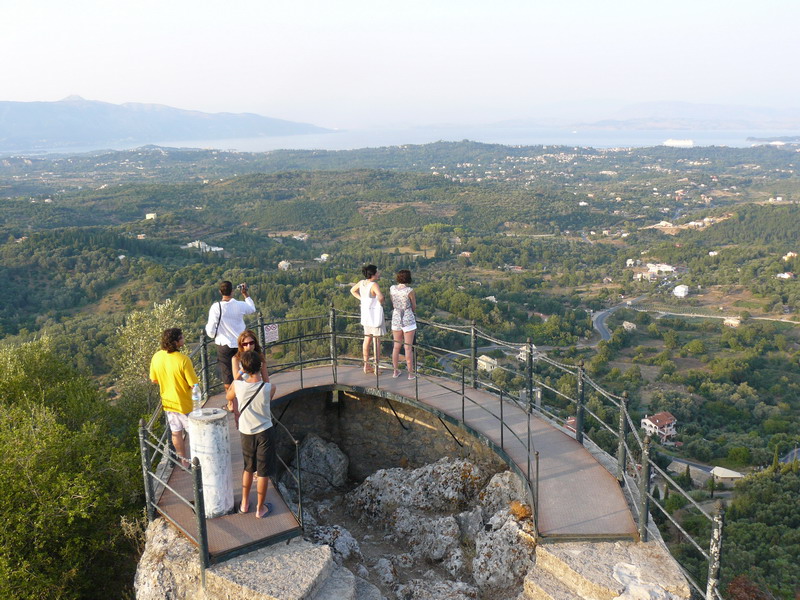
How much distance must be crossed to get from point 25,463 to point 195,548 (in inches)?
129

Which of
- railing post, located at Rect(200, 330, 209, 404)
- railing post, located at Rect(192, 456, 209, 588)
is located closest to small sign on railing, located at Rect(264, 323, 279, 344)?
railing post, located at Rect(200, 330, 209, 404)

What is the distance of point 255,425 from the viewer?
17.0ft

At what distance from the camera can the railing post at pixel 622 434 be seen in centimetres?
540

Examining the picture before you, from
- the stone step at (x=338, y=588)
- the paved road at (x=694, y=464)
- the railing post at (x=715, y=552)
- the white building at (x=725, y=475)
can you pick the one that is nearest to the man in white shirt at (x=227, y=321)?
the stone step at (x=338, y=588)

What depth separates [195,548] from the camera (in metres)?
5.10

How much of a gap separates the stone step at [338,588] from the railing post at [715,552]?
264 centimetres

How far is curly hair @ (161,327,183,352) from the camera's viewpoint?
5688 millimetres

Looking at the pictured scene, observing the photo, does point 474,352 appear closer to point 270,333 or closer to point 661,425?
point 270,333

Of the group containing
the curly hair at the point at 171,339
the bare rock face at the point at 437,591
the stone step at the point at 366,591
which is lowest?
the bare rock face at the point at 437,591

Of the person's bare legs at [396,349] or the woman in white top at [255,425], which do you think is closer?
the woman in white top at [255,425]

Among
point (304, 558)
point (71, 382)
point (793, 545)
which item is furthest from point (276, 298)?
point (304, 558)

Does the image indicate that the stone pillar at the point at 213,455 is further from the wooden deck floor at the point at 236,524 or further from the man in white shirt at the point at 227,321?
the man in white shirt at the point at 227,321

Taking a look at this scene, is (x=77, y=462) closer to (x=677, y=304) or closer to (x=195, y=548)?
(x=195, y=548)

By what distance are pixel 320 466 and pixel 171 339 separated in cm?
326
